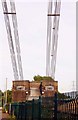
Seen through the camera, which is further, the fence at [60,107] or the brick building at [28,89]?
the brick building at [28,89]

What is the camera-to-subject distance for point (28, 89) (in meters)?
89.3

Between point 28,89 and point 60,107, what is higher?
point 60,107

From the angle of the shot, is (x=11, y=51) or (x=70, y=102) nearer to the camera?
(x=70, y=102)

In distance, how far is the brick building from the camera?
7881 cm

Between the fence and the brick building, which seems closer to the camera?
the fence

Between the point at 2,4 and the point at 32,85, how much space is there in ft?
249

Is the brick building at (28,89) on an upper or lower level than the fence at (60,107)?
lower

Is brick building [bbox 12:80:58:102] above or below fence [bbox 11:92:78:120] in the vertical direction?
below

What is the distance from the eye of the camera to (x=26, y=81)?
8969 cm

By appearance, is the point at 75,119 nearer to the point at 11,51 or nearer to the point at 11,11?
the point at 11,11

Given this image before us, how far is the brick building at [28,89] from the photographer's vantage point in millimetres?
78812

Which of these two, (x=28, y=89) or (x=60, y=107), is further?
(x=28, y=89)

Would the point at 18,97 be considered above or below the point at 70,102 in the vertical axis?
below

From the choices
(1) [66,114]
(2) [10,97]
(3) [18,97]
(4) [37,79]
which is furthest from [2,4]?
(4) [37,79]
